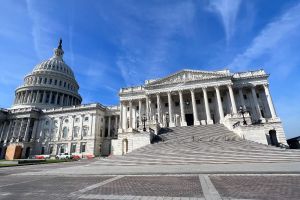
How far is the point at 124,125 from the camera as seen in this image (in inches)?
1965

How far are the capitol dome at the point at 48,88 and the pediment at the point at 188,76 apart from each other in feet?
194

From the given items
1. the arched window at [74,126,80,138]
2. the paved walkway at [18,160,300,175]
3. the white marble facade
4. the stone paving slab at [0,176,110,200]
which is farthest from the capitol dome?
the stone paving slab at [0,176,110,200]

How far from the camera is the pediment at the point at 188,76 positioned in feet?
142

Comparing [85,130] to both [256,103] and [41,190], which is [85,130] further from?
[41,190]

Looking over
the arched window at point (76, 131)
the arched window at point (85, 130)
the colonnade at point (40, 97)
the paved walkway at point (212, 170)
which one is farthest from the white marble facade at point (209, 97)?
the colonnade at point (40, 97)

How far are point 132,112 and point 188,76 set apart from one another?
1978 centimetres

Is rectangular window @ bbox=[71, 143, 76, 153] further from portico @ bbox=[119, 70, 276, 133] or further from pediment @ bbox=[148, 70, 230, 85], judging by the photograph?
pediment @ bbox=[148, 70, 230, 85]

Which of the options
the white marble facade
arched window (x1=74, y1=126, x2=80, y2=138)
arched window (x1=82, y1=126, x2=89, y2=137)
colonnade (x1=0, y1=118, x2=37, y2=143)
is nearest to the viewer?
the white marble facade

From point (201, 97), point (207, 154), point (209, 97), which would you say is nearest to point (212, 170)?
point (207, 154)

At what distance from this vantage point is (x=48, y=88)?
8388 centimetres

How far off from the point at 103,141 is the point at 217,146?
48.3 m

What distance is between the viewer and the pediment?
142 ft

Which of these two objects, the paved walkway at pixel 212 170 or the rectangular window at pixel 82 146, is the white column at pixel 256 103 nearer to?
the paved walkway at pixel 212 170

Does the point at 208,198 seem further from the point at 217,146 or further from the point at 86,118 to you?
the point at 86,118
